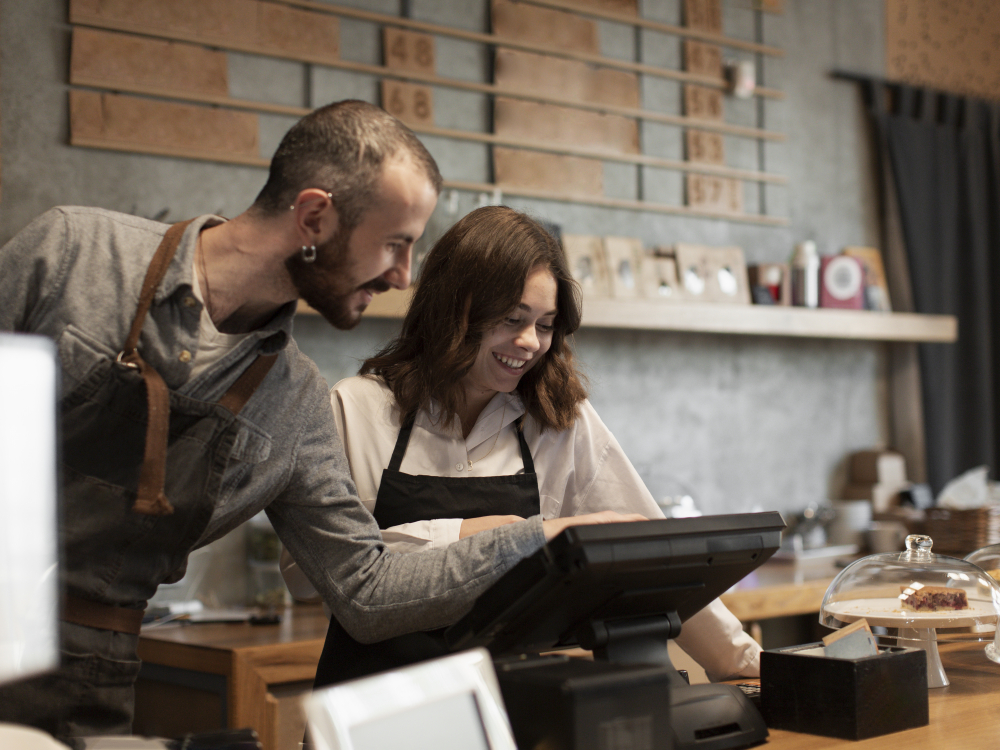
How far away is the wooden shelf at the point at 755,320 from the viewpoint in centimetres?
354

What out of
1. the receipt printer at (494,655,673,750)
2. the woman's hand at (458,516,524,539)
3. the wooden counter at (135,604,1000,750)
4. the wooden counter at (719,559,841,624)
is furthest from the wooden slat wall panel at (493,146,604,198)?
the receipt printer at (494,655,673,750)

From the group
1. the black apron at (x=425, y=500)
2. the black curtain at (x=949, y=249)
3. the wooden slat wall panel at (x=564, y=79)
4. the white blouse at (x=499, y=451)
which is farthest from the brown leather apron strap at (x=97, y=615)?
the black curtain at (x=949, y=249)

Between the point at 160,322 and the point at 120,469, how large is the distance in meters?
0.20

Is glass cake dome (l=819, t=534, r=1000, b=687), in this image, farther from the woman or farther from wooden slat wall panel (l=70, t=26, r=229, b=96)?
wooden slat wall panel (l=70, t=26, r=229, b=96)

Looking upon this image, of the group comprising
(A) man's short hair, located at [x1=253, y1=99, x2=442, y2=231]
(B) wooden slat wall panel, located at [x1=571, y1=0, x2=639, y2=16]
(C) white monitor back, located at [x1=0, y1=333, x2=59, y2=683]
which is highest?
(B) wooden slat wall panel, located at [x1=571, y1=0, x2=639, y2=16]

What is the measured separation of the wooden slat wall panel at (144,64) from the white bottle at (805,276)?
2.38m

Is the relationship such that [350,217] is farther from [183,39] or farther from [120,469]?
[183,39]

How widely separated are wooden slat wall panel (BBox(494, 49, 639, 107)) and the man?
251 centimetres

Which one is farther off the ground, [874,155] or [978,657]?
[874,155]

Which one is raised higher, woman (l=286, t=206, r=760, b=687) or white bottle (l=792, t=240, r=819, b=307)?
white bottle (l=792, t=240, r=819, b=307)

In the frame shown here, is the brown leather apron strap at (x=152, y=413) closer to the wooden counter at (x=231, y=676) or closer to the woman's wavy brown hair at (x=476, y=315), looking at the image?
the woman's wavy brown hair at (x=476, y=315)

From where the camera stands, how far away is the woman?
1.87 meters

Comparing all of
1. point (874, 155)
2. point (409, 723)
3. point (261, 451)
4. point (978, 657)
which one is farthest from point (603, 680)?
point (874, 155)

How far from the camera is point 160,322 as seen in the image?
135 centimetres
